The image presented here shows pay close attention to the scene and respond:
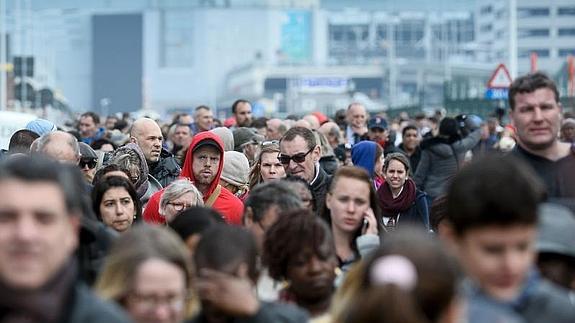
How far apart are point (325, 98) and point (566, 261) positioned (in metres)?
120

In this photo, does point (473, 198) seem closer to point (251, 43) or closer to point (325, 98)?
point (325, 98)

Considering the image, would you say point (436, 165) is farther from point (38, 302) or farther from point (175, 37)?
point (175, 37)

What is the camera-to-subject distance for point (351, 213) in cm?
809

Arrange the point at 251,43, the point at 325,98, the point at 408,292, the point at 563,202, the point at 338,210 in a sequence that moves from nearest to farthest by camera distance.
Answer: the point at 408,292
the point at 563,202
the point at 338,210
the point at 325,98
the point at 251,43

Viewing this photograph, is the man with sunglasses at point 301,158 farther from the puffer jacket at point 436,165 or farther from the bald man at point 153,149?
the puffer jacket at point 436,165

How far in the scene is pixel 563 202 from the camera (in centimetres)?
733

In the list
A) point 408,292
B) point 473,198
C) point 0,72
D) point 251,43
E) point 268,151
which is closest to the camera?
point 408,292

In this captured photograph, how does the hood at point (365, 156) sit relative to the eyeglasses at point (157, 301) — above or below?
above

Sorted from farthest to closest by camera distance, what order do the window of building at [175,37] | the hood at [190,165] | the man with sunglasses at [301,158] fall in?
the window of building at [175,37], the man with sunglasses at [301,158], the hood at [190,165]

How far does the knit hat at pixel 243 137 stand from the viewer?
628 inches

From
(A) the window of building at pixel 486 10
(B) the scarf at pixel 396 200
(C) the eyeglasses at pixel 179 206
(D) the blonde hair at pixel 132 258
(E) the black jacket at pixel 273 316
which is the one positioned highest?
(A) the window of building at pixel 486 10

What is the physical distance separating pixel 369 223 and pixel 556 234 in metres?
2.30

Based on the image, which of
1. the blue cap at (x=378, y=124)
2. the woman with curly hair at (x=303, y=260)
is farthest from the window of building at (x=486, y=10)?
the woman with curly hair at (x=303, y=260)

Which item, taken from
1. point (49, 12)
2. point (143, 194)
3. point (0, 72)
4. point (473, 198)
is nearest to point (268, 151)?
point (143, 194)
